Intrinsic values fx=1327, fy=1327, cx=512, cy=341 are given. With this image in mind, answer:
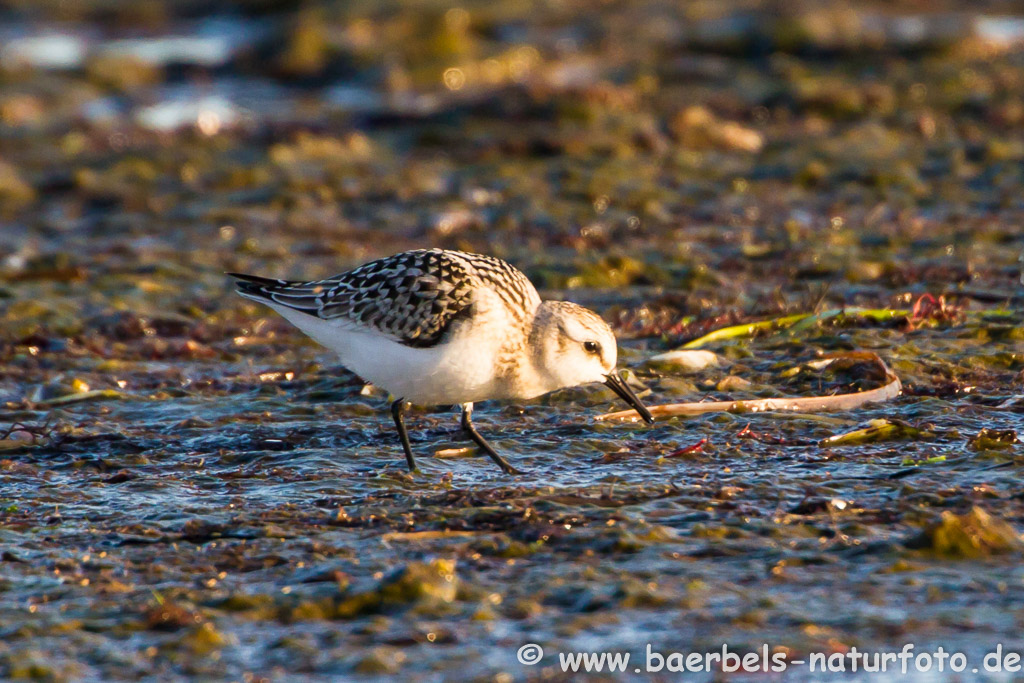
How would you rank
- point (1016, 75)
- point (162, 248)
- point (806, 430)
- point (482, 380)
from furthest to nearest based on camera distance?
point (1016, 75)
point (162, 248)
point (806, 430)
point (482, 380)

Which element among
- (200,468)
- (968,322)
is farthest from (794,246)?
(200,468)

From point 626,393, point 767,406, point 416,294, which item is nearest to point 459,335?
point 416,294

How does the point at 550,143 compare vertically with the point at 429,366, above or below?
above

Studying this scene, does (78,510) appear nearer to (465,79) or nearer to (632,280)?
(632,280)

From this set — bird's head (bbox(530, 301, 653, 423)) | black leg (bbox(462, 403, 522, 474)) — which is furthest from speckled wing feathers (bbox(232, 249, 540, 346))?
black leg (bbox(462, 403, 522, 474))

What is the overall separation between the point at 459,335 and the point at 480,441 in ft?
1.85

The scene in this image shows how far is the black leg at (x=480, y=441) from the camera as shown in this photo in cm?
617

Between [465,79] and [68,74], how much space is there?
5.65 metres

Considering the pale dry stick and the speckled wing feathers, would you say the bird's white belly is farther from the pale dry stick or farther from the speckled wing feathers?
the pale dry stick

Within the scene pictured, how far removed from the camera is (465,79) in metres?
18.3

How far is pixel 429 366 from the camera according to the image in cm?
607

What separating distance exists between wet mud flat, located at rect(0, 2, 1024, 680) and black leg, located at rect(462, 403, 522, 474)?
0.10m

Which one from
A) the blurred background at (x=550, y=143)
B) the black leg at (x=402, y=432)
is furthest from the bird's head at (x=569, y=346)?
the blurred background at (x=550, y=143)

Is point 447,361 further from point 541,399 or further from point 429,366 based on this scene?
point 541,399
